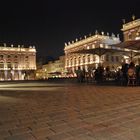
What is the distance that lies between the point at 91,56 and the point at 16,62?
3034 centimetres

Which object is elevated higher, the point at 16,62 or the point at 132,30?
the point at 132,30

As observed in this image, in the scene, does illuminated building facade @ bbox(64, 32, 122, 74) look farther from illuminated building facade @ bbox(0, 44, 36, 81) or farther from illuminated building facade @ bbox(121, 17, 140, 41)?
illuminated building facade @ bbox(0, 44, 36, 81)

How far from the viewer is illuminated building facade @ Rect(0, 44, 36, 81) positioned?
3351 inches

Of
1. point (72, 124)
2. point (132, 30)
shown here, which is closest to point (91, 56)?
point (132, 30)

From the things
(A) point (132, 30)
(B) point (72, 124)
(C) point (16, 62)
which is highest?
(A) point (132, 30)

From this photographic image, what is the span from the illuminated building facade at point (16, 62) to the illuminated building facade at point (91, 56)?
1426 cm

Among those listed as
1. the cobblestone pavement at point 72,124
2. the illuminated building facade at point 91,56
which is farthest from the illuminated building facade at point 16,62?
the cobblestone pavement at point 72,124

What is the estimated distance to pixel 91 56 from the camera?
73000 millimetres

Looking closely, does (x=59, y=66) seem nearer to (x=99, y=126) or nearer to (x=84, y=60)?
(x=84, y=60)

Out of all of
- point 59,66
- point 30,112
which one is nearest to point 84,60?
point 59,66

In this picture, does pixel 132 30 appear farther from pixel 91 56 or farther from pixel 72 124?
pixel 72 124

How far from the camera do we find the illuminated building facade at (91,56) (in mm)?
69312

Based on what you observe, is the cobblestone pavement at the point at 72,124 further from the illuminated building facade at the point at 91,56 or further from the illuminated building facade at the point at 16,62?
the illuminated building facade at the point at 16,62

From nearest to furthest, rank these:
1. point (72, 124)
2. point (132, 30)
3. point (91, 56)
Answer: point (72, 124) < point (132, 30) < point (91, 56)
